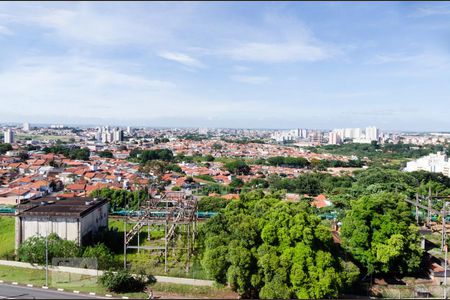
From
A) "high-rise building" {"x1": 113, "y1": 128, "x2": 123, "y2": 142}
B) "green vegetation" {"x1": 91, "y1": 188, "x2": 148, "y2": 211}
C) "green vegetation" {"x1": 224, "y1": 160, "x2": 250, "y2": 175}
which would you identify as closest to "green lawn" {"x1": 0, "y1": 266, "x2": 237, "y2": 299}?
"green vegetation" {"x1": 91, "y1": 188, "x2": 148, "y2": 211}

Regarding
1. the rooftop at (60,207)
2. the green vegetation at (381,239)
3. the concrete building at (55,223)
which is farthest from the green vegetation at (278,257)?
the rooftop at (60,207)

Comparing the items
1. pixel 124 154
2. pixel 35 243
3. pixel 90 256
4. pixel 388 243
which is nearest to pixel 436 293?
pixel 388 243

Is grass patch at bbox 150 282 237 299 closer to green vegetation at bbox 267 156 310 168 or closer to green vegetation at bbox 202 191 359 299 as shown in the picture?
green vegetation at bbox 202 191 359 299

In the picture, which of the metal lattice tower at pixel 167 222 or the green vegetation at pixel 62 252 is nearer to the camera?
the green vegetation at pixel 62 252

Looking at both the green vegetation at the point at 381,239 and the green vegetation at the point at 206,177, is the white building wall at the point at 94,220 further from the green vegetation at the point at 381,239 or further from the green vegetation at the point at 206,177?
the green vegetation at the point at 206,177

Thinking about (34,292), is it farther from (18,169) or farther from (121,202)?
(18,169)
